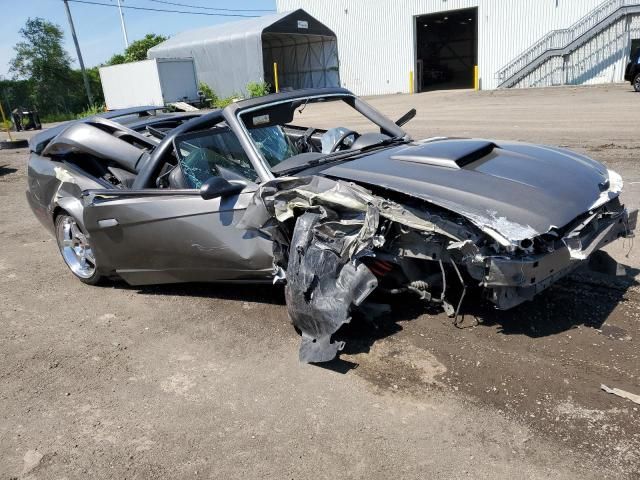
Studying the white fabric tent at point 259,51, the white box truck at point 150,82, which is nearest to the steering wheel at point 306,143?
the white box truck at point 150,82

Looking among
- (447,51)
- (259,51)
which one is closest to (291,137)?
(259,51)

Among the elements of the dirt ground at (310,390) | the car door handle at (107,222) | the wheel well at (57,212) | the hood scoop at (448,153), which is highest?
the hood scoop at (448,153)

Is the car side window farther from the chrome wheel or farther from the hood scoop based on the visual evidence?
the chrome wheel

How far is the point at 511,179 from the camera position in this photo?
323 centimetres

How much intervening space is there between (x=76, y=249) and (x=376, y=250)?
3.08 m

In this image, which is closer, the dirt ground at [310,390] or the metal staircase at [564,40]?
the dirt ground at [310,390]

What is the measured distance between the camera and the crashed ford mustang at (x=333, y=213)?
2936 mm

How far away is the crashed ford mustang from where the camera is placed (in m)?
2.94

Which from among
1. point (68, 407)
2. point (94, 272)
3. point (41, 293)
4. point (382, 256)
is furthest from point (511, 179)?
point (41, 293)

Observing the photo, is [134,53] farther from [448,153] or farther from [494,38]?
[448,153]

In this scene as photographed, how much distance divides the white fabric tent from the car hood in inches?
1222

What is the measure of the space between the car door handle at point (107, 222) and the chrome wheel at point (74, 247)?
1.94 ft

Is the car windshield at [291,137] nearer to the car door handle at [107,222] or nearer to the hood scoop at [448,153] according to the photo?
the hood scoop at [448,153]

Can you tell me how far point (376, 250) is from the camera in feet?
10.8
